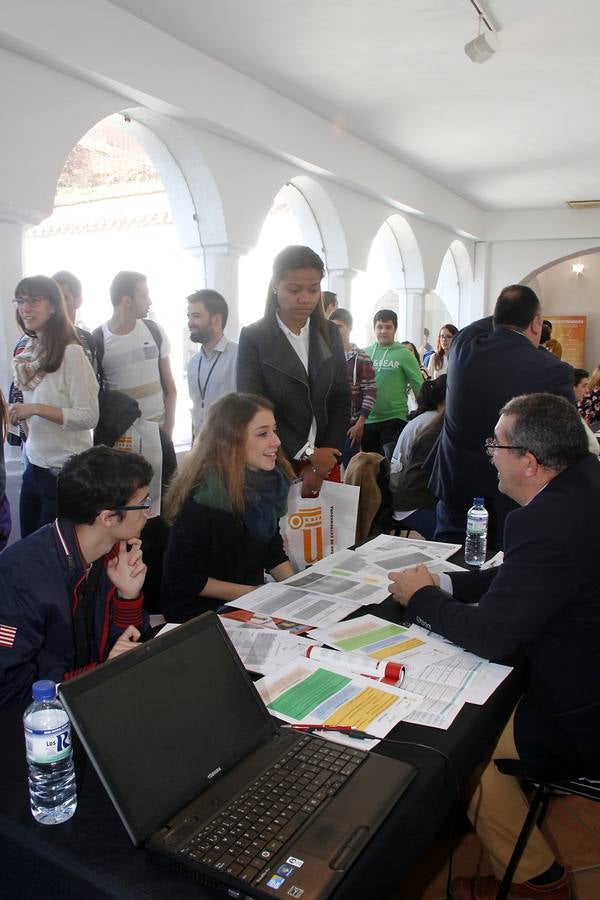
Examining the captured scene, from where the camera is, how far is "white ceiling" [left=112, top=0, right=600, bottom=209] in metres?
3.46

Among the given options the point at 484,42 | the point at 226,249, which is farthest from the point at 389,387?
the point at 484,42

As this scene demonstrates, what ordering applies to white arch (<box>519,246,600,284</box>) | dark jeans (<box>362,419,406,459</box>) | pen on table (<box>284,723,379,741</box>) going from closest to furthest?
pen on table (<box>284,723,379,741</box>) → dark jeans (<box>362,419,406,459</box>) → white arch (<box>519,246,600,284</box>)

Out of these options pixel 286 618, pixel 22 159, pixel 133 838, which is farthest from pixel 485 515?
pixel 22 159

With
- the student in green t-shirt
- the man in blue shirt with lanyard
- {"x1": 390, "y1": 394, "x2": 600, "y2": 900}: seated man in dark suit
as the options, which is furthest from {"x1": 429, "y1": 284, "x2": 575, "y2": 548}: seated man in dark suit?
the student in green t-shirt

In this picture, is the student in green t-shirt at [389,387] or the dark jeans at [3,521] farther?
the student in green t-shirt at [389,387]

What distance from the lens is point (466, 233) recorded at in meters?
9.12

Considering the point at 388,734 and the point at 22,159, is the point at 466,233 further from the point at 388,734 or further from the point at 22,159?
the point at 388,734

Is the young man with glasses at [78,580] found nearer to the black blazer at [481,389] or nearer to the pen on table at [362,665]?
the pen on table at [362,665]

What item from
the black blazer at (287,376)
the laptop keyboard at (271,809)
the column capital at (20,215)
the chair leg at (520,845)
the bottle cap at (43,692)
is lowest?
the chair leg at (520,845)

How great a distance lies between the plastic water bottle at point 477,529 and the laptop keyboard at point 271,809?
4.09ft

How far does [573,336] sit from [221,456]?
11.5 m

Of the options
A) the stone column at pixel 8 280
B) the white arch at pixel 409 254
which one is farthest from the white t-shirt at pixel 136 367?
the white arch at pixel 409 254

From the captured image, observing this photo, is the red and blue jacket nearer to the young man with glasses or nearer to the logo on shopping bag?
the young man with glasses

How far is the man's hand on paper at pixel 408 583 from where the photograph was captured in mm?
1629
